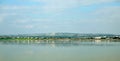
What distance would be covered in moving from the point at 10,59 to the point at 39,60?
158 centimetres

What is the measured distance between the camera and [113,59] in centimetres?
1736

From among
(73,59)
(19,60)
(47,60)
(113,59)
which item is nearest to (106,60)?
(113,59)

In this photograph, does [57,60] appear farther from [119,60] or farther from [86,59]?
[119,60]

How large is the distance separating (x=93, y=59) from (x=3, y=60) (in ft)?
14.8

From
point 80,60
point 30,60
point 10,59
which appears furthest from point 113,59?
point 10,59

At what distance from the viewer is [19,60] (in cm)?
1744

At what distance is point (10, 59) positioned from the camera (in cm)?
1811

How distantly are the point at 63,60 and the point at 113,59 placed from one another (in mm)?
2473

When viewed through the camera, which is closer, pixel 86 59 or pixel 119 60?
pixel 119 60

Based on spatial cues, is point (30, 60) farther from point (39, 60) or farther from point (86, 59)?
point (86, 59)

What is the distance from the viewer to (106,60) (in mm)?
17094

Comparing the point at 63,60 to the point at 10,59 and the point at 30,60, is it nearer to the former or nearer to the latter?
the point at 30,60

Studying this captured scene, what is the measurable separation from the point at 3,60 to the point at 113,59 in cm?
544

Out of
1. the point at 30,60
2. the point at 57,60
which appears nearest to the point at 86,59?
the point at 57,60
